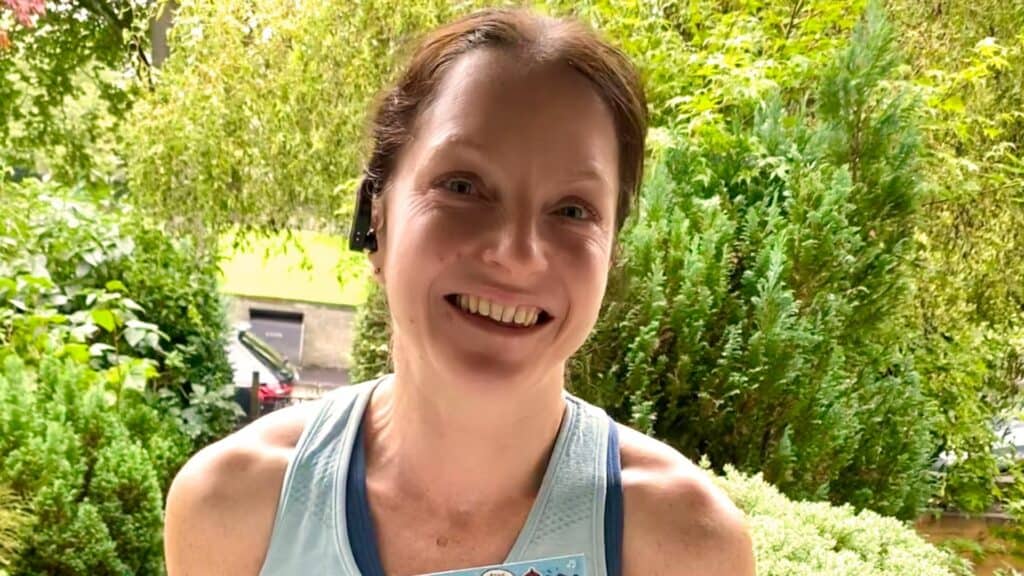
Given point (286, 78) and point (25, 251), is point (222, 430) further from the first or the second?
point (286, 78)

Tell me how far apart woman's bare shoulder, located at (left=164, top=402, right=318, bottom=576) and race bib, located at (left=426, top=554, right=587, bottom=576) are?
158 mm

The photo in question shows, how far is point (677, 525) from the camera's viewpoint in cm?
67

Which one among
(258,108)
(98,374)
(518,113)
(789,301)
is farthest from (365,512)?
(258,108)

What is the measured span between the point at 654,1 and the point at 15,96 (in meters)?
2.53

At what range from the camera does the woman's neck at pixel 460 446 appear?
644 millimetres

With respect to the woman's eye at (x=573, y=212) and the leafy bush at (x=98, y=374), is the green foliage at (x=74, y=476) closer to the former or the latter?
the leafy bush at (x=98, y=374)

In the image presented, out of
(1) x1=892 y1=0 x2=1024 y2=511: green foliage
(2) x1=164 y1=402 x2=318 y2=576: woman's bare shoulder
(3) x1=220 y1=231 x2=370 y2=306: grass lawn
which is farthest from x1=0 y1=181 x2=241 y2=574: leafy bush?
(1) x1=892 y1=0 x2=1024 y2=511: green foliage

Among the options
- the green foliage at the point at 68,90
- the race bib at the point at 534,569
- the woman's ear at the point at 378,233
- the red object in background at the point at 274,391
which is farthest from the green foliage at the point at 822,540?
the green foliage at the point at 68,90

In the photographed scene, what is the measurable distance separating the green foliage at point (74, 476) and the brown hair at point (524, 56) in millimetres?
1447

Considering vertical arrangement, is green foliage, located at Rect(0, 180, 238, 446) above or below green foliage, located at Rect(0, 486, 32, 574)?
above

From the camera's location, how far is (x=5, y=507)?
5.65 feet

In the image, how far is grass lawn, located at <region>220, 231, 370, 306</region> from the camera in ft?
9.34

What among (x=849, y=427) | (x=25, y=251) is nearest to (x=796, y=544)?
(x=849, y=427)

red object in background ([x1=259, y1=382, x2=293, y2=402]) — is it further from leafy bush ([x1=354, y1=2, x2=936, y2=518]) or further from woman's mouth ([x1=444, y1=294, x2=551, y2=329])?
woman's mouth ([x1=444, y1=294, x2=551, y2=329])
